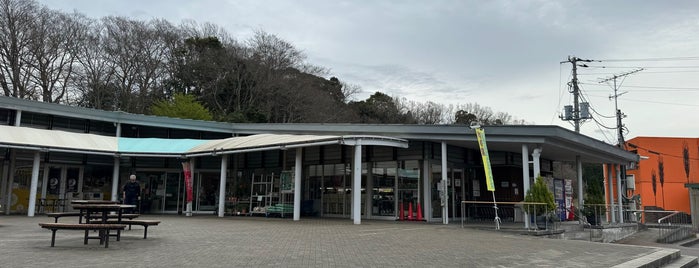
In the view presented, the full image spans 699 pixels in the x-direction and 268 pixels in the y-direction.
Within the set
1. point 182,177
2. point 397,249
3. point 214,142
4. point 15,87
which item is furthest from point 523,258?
point 15,87

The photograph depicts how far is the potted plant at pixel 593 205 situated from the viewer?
17.8 m

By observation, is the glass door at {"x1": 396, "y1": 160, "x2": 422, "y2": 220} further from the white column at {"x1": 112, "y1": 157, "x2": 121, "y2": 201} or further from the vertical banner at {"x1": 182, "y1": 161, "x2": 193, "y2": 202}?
the white column at {"x1": 112, "y1": 157, "x2": 121, "y2": 201}

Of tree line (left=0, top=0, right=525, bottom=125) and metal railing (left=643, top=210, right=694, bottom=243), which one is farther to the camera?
tree line (left=0, top=0, right=525, bottom=125)

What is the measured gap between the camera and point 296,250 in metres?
8.99

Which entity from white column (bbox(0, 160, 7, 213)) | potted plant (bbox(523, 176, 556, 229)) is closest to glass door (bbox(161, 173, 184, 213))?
white column (bbox(0, 160, 7, 213))

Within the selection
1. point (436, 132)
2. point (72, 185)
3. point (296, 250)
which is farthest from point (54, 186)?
point (296, 250)

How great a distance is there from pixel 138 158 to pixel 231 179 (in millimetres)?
4266

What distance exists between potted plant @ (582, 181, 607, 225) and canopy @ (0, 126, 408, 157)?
7017mm

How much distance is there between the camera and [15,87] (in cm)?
3431

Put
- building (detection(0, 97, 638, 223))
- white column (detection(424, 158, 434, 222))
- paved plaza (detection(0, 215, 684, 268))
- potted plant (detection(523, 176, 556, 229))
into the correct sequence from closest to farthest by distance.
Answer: paved plaza (detection(0, 215, 684, 268)), potted plant (detection(523, 176, 556, 229)), building (detection(0, 97, 638, 223)), white column (detection(424, 158, 434, 222))

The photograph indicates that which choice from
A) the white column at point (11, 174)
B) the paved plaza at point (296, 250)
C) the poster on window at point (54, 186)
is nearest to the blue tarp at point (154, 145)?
the poster on window at point (54, 186)

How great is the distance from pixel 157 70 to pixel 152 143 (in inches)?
889

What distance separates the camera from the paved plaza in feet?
24.6

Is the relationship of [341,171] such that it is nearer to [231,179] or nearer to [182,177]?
[231,179]
